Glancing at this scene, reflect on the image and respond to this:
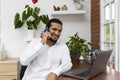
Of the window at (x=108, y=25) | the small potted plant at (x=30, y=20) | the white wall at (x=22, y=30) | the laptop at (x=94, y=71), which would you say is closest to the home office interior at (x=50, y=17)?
the white wall at (x=22, y=30)

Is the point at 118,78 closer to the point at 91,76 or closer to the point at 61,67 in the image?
the point at 91,76

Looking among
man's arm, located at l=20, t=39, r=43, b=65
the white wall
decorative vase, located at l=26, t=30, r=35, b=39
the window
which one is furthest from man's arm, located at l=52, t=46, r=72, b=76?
the white wall

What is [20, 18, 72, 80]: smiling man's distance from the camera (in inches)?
84.3

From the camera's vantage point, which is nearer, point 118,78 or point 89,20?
point 118,78

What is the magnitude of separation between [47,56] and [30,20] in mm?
1808

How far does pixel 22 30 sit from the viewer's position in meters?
4.05

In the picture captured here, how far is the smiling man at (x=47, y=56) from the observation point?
2.14 m

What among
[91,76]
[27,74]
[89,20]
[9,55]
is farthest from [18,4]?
[91,76]

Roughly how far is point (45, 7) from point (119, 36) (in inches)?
73.4

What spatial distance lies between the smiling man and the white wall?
175 centimetres

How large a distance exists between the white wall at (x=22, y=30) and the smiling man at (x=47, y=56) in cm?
175

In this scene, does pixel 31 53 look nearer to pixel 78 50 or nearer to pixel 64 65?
pixel 64 65

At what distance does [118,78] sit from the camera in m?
1.85

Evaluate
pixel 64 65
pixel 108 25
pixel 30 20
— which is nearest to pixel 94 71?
pixel 64 65
